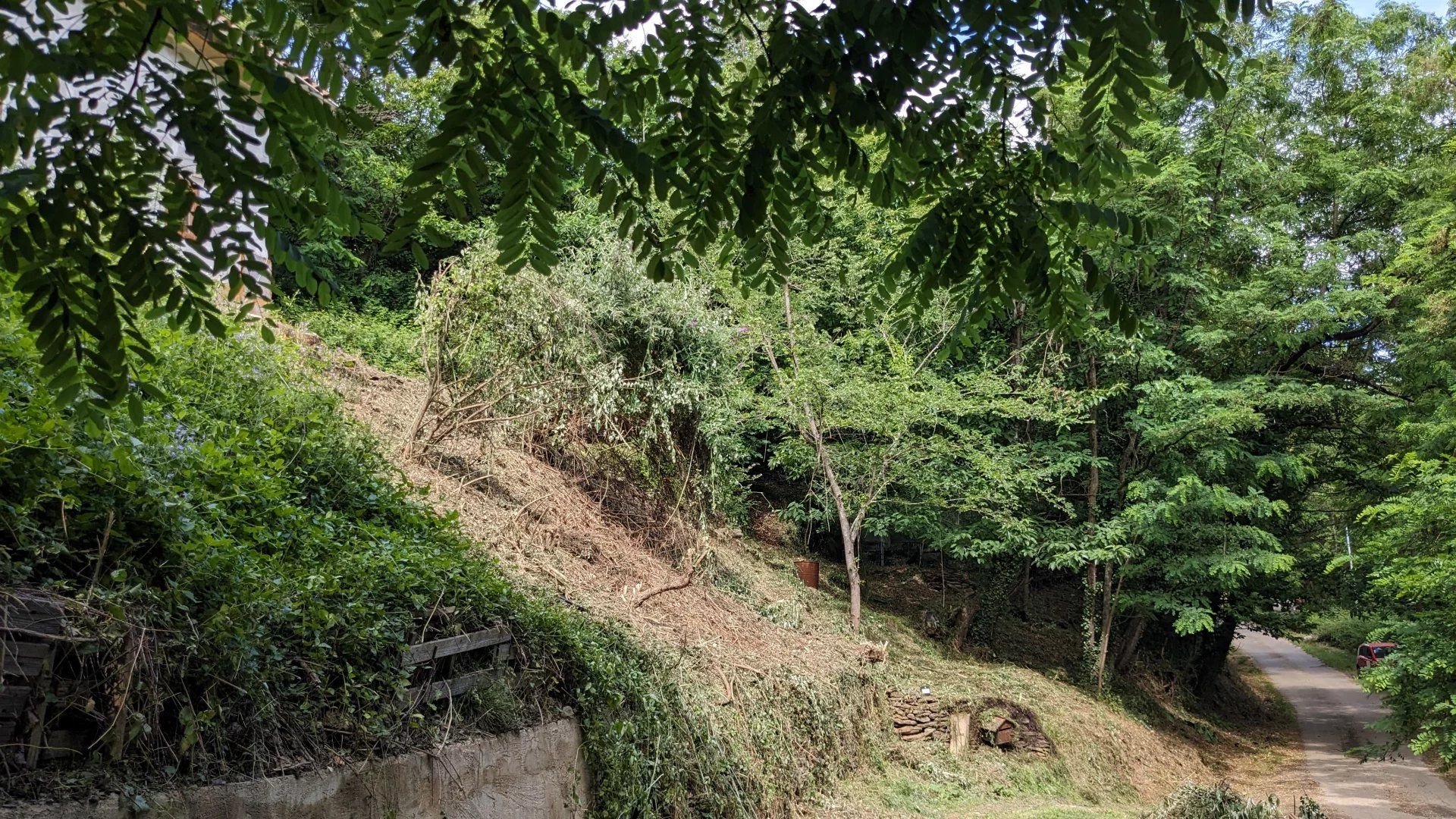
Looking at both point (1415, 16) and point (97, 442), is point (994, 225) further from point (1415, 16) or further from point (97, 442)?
point (1415, 16)

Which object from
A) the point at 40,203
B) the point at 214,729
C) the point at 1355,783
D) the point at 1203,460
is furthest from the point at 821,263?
the point at 40,203

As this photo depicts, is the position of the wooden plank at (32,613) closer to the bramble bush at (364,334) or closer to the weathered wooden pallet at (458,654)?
the weathered wooden pallet at (458,654)

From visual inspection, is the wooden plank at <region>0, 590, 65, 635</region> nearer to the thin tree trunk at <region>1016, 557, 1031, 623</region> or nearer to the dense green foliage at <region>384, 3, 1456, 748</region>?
the dense green foliage at <region>384, 3, 1456, 748</region>

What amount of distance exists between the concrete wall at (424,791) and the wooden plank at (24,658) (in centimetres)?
45

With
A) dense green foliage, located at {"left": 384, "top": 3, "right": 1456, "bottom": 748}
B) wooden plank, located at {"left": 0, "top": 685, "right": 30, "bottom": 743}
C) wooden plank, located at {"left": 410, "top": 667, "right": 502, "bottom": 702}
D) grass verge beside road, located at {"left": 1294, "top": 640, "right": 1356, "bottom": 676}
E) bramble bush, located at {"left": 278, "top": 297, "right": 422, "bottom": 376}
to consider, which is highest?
dense green foliage, located at {"left": 384, "top": 3, "right": 1456, "bottom": 748}

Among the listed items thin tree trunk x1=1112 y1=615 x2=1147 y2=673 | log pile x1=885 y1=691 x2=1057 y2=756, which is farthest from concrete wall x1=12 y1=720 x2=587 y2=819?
thin tree trunk x1=1112 y1=615 x2=1147 y2=673

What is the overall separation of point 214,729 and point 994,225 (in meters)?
3.65

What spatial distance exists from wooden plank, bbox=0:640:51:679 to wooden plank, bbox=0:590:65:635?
56 millimetres

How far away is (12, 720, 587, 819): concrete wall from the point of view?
3605 mm

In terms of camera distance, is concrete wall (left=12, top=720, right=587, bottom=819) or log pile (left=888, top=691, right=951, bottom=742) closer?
concrete wall (left=12, top=720, right=587, bottom=819)

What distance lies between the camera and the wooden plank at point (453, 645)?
208 inches

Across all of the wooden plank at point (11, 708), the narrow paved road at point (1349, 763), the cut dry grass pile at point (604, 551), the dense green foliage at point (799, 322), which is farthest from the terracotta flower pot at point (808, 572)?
the wooden plank at point (11, 708)

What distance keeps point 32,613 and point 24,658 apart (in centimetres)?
19

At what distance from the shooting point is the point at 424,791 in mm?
4988
